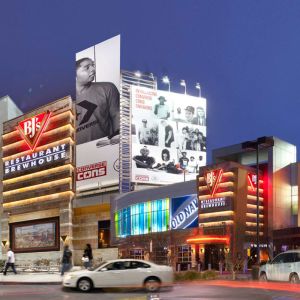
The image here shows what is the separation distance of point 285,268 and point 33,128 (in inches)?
2057

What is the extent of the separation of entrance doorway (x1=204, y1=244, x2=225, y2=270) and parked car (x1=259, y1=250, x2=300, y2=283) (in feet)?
85.6

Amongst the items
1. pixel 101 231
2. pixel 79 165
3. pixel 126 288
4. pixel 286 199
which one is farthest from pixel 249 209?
pixel 126 288

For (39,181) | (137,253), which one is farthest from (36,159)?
(137,253)

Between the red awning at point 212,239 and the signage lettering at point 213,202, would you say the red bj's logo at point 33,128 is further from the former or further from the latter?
the red awning at point 212,239

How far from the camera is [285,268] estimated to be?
92.8 ft

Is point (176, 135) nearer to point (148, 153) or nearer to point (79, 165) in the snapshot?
point (148, 153)

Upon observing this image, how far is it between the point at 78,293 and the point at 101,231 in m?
50.9

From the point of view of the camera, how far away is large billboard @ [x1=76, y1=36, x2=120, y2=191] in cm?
7386

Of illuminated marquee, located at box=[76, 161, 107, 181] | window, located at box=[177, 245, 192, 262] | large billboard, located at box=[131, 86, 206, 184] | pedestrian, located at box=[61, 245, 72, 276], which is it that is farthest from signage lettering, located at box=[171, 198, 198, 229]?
pedestrian, located at box=[61, 245, 72, 276]

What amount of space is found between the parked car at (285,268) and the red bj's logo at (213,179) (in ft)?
92.3

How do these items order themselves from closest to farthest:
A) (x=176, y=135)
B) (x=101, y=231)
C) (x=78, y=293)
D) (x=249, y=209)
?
(x=78, y=293) < (x=249, y=209) < (x=101, y=231) < (x=176, y=135)

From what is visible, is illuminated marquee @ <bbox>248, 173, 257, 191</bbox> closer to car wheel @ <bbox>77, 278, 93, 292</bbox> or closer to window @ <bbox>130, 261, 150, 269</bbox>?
window @ <bbox>130, 261, 150, 269</bbox>

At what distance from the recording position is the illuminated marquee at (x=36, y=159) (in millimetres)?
72438

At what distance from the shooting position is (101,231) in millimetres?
72562
